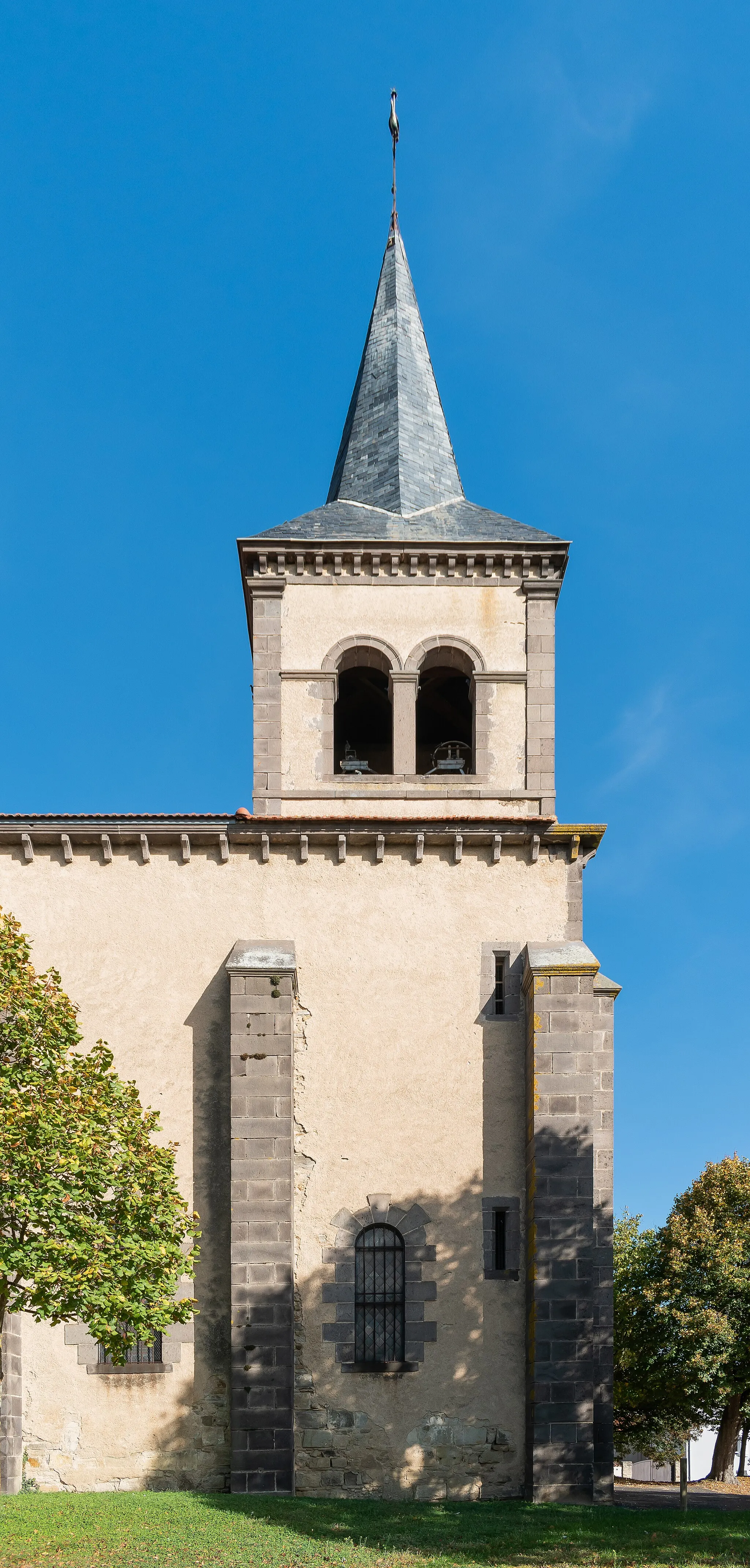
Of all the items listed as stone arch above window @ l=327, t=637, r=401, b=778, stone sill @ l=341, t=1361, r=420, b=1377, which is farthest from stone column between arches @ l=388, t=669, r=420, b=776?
stone sill @ l=341, t=1361, r=420, b=1377

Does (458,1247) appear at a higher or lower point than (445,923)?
lower

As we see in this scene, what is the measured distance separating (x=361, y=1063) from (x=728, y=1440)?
53.5 ft

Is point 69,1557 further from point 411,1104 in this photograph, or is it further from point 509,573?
point 509,573

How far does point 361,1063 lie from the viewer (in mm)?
18844

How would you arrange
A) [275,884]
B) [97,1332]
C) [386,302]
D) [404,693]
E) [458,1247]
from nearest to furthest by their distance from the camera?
1. [97,1332]
2. [458,1247]
3. [275,884]
4. [404,693]
5. [386,302]

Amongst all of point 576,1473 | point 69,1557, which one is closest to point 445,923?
point 576,1473

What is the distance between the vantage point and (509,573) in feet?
70.3

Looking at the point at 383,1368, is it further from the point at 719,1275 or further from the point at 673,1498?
the point at 719,1275

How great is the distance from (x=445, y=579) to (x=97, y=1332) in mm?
11996

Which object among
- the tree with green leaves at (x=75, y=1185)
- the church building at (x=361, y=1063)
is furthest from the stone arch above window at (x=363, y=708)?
the tree with green leaves at (x=75, y=1185)

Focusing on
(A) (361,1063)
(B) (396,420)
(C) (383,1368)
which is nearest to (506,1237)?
(C) (383,1368)

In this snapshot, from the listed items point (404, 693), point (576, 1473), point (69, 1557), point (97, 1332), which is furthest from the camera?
point (404, 693)

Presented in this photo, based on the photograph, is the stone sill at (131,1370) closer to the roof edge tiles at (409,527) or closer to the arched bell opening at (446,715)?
the arched bell opening at (446,715)

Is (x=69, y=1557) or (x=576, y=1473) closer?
(x=69, y=1557)
